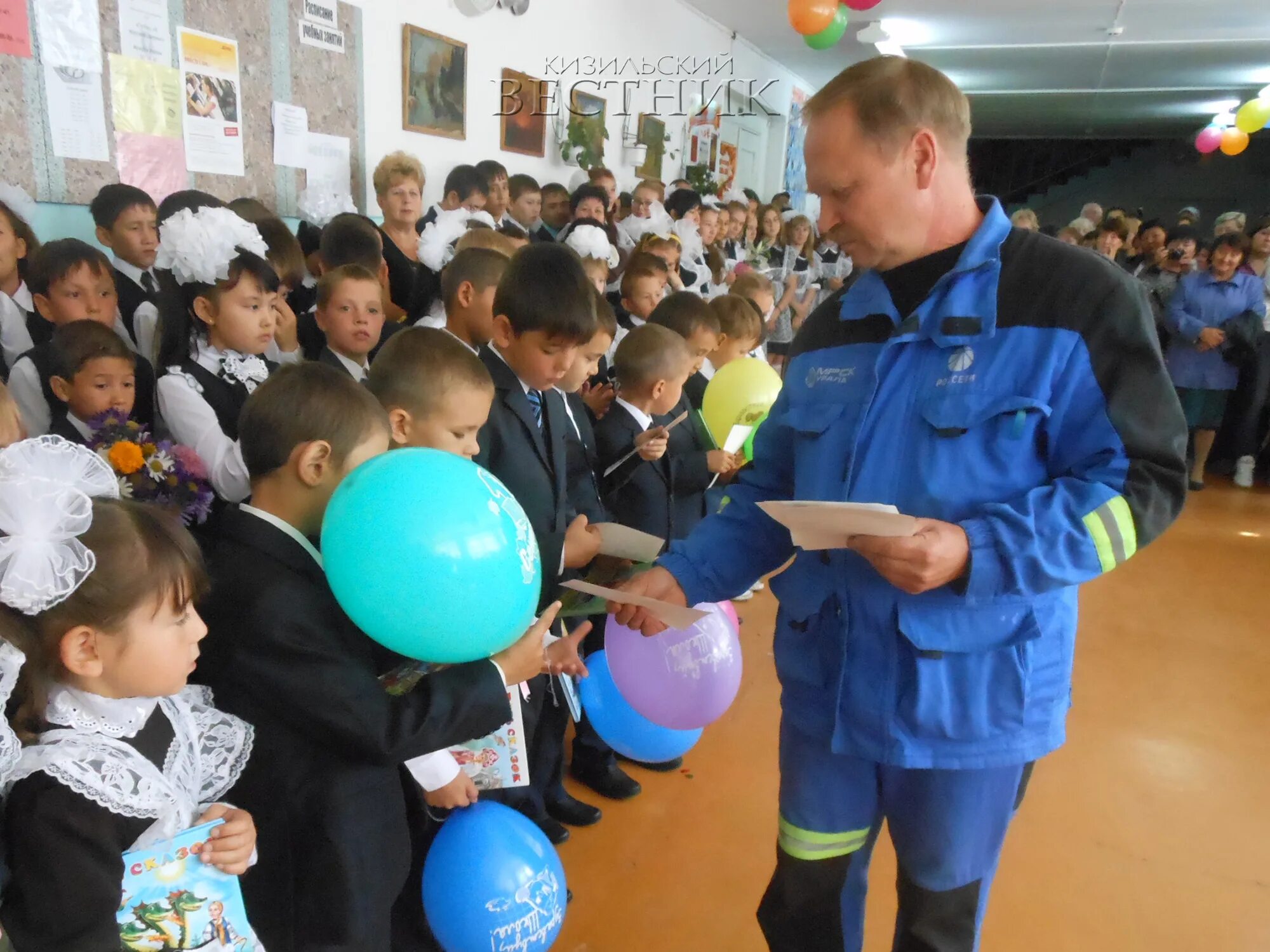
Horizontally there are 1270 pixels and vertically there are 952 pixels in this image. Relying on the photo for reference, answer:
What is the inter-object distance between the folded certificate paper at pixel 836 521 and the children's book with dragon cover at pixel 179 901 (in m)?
0.76

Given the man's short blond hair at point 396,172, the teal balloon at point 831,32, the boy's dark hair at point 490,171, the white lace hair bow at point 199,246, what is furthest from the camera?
the teal balloon at point 831,32

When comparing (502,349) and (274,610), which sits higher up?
(502,349)

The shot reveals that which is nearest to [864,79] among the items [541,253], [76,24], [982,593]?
[982,593]

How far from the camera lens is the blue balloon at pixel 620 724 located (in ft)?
6.93

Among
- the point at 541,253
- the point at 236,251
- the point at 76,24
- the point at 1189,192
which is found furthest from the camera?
the point at 1189,192

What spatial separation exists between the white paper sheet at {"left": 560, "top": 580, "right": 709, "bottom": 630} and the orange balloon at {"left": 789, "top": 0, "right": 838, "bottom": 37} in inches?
202

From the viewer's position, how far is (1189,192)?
1465cm

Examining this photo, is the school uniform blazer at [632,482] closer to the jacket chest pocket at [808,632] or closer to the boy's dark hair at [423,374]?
the boy's dark hair at [423,374]

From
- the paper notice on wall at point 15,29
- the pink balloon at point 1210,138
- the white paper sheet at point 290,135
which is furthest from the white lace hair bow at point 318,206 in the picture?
the pink balloon at point 1210,138

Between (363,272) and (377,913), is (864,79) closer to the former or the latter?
(377,913)

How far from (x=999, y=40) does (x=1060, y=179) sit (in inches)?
373

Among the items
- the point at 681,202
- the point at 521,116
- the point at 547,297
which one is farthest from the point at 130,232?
the point at 681,202

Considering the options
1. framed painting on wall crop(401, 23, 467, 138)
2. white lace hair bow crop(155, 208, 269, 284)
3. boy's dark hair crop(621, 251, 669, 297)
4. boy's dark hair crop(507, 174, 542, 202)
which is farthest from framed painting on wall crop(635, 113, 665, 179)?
white lace hair bow crop(155, 208, 269, 284)

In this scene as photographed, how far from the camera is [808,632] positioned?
1.23 meters
